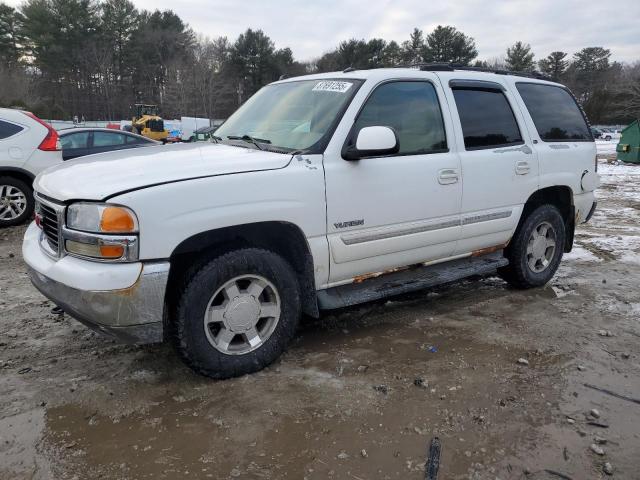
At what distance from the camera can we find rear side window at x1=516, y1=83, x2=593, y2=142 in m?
4.73

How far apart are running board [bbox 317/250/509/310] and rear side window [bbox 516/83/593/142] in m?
1.29

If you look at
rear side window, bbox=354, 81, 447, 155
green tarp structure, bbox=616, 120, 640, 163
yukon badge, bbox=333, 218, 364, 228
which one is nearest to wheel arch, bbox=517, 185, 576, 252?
rear side window, bbox=354, 81, 447, 155

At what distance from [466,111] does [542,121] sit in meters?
1.10

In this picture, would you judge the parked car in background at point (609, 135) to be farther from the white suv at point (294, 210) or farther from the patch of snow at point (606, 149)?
the white suv at point (294, 210)

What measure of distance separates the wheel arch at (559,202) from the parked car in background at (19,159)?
Result: 22.7 feet

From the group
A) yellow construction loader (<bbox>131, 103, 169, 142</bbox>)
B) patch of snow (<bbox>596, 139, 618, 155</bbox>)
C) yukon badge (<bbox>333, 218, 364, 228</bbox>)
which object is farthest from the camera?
yellow construction loader (<bbox>131, 103, 169, 142</bbox>)

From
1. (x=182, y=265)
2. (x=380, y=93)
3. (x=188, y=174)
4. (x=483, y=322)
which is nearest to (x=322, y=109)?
(x=380, y=93)

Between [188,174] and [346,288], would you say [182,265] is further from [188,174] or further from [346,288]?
[346,288]

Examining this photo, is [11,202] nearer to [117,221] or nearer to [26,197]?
[26,197]

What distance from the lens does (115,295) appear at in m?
2.61

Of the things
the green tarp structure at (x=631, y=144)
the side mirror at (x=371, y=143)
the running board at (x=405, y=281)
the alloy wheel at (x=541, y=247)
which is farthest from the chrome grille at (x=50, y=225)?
the green tarp structure at (x=631, y=144)

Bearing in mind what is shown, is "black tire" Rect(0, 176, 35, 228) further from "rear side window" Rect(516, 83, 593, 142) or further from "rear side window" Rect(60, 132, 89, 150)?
"rear side window" Rect(516, 83, 593, 142)

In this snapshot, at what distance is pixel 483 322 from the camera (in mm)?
4184

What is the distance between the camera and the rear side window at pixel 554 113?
4727 mm
